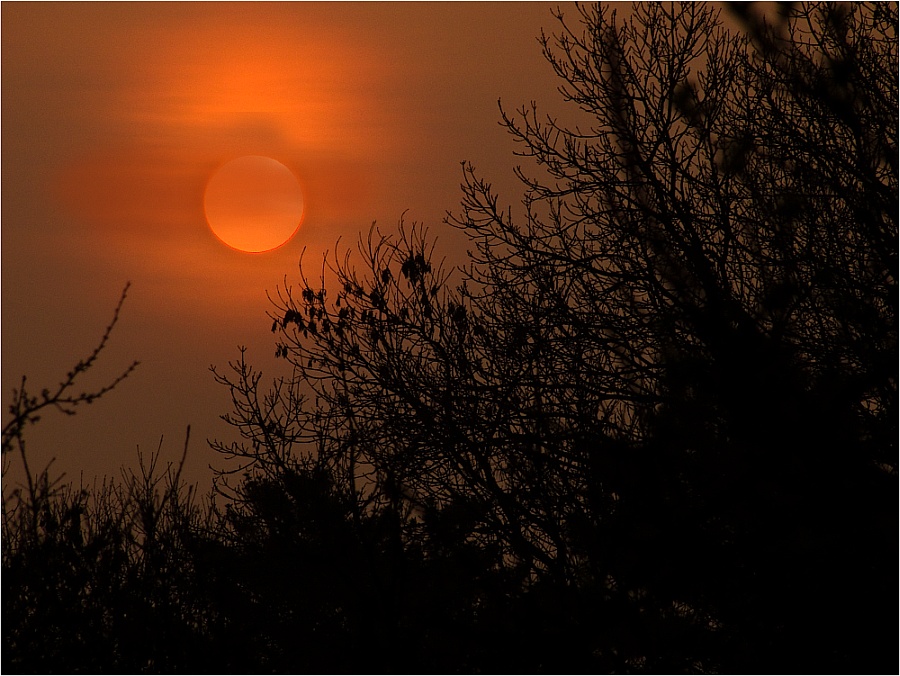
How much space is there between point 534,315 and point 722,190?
214cm

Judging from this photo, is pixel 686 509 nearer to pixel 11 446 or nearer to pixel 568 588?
pixel 568 588

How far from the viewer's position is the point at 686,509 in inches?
299

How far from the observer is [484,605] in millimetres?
9570

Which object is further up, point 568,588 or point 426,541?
point 426,541

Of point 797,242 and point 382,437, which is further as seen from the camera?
point 382,437

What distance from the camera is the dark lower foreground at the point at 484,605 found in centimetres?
677

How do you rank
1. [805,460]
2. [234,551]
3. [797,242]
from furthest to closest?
[234,551], [797,242], [805,460]

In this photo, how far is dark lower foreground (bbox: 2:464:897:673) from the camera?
677 centimetres

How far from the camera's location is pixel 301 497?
9477mm

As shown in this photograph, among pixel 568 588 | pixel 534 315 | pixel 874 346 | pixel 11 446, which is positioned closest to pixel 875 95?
pixel 874 346

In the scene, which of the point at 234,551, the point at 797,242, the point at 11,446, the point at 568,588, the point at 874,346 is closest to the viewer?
the point at 11,446

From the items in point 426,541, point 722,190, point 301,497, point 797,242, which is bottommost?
point 426,541

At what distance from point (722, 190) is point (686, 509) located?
347 centimetres

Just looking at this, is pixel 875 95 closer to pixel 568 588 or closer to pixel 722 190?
pixel 722 190
